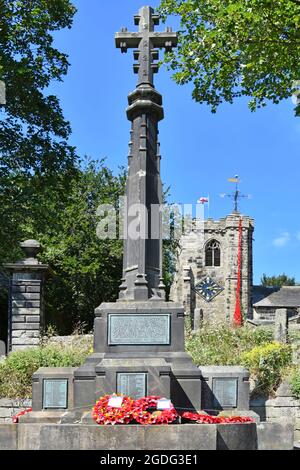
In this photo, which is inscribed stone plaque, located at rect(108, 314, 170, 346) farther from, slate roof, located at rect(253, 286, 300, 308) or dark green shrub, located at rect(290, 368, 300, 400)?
slate roof, located at rect(253, 286, 300, 308)

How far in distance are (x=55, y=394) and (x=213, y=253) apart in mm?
50505

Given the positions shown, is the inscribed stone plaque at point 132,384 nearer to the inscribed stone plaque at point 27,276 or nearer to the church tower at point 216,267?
the inscribed stone plaque at point 27,276

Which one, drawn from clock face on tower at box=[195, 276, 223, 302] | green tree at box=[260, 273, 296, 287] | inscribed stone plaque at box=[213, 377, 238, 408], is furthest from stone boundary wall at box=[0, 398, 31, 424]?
green tree at box=[260, 273, 296, 287]

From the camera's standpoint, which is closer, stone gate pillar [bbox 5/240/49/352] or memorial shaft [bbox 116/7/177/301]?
memorial shaft [bbox 116/7/177/301]

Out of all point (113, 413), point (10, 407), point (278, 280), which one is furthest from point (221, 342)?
point (278, 280)

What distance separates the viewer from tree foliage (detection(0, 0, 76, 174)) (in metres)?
19.5

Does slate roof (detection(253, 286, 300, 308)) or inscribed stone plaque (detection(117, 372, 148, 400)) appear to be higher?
slate roof (detection(253, 286, 300, 308))

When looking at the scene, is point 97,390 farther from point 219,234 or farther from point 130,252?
point 219,234

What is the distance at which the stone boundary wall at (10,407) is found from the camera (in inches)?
426

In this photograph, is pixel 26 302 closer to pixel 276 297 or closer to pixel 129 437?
pixel 129 437

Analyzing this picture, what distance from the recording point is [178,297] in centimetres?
5716

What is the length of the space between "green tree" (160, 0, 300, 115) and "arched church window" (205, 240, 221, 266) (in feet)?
128

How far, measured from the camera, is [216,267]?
58.6 metres
